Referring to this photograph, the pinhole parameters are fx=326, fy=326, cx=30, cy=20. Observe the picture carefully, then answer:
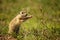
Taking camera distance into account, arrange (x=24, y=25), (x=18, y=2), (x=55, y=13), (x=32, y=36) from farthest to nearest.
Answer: (x=18, y=2)
(x=55, y=13)
(x=24, y=25)
(x=32, y=36)

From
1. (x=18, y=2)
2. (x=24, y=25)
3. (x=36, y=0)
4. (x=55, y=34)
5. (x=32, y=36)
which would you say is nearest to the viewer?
(x=32, y=36)

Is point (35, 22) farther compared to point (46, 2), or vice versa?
point (46, 2)

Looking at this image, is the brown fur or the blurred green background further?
the brown fur

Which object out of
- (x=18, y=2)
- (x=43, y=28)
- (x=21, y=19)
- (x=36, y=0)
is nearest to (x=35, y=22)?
(x=21, y=19)

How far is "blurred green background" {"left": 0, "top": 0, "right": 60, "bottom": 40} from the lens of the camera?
363 inches

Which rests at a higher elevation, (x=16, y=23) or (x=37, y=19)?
(x=16, y=23)

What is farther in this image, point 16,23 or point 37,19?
point 37,19

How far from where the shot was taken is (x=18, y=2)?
54.9 feet

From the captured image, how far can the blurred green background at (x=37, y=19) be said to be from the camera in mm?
9211

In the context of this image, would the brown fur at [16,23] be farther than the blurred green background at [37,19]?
Yes

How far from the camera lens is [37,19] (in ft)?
39.8

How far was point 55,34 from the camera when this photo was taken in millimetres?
9594

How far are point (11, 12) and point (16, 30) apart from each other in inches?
177

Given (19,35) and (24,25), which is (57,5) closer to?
(24,25)
